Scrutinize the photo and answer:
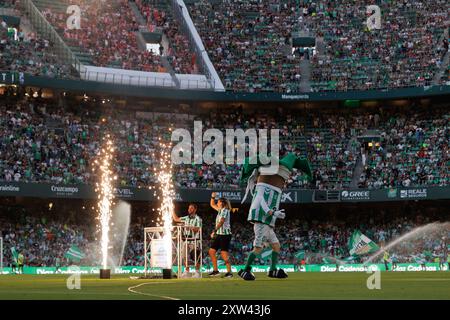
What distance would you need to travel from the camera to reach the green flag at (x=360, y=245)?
202 ft

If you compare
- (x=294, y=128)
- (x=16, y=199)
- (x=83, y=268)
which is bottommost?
(x=83, y=268)

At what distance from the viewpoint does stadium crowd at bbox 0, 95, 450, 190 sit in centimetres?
5984

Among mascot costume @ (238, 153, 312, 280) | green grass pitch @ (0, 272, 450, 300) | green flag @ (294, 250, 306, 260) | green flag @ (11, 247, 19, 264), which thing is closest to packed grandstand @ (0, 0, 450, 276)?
green flag @ (294, 250, 306, 260)

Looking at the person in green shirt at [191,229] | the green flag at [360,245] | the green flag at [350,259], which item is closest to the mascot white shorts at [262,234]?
the person in green shirt at [191,229]

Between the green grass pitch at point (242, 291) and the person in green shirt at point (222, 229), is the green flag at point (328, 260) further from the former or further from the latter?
the green grass pitch at point (242, 291)

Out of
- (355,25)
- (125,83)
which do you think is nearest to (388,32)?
(355,25)

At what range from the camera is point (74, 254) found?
2231 inches

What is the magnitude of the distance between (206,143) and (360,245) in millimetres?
13724

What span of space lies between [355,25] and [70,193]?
28.2m

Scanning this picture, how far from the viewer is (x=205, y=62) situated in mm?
69938

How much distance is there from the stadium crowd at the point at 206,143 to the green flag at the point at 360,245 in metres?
3.93

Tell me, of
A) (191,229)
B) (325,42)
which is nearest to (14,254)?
(191,229)

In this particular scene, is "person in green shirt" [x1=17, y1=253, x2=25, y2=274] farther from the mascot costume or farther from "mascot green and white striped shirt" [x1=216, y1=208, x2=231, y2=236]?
the mascot costume

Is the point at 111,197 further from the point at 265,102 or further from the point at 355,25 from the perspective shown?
the point at 355,25
